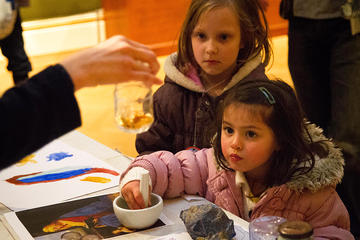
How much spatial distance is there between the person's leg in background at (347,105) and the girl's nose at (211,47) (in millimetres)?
548

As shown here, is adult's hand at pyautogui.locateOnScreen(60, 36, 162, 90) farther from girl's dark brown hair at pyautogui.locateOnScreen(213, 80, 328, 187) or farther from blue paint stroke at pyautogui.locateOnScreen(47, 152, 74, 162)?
blue paint stroke at pyautogui.locateOnScreen(47, 152, 74, 162)

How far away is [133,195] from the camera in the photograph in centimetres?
140

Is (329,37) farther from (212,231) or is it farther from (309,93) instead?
(212,231)

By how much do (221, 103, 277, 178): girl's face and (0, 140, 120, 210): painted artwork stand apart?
13.9 inches

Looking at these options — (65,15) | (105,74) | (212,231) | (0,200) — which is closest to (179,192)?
(212,231)

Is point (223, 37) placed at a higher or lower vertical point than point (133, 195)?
higher

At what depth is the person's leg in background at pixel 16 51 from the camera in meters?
3.53

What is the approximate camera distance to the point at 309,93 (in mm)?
2391

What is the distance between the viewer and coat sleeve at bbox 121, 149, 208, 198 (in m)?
1.53

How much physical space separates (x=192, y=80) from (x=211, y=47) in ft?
0.54

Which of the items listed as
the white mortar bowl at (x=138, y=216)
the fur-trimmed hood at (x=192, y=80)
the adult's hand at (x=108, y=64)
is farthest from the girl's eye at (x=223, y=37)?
the adult's hand at (x=108, y=64)

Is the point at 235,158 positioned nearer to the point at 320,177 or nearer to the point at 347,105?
the point at 320,177

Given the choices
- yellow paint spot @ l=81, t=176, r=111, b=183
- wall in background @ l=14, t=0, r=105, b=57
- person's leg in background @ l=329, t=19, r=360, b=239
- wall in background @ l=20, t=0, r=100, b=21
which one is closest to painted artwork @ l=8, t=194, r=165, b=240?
yellow paint spot @ l=81, t=176, r=111, b=183

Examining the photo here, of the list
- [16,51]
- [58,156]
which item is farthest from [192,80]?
[16,51]
